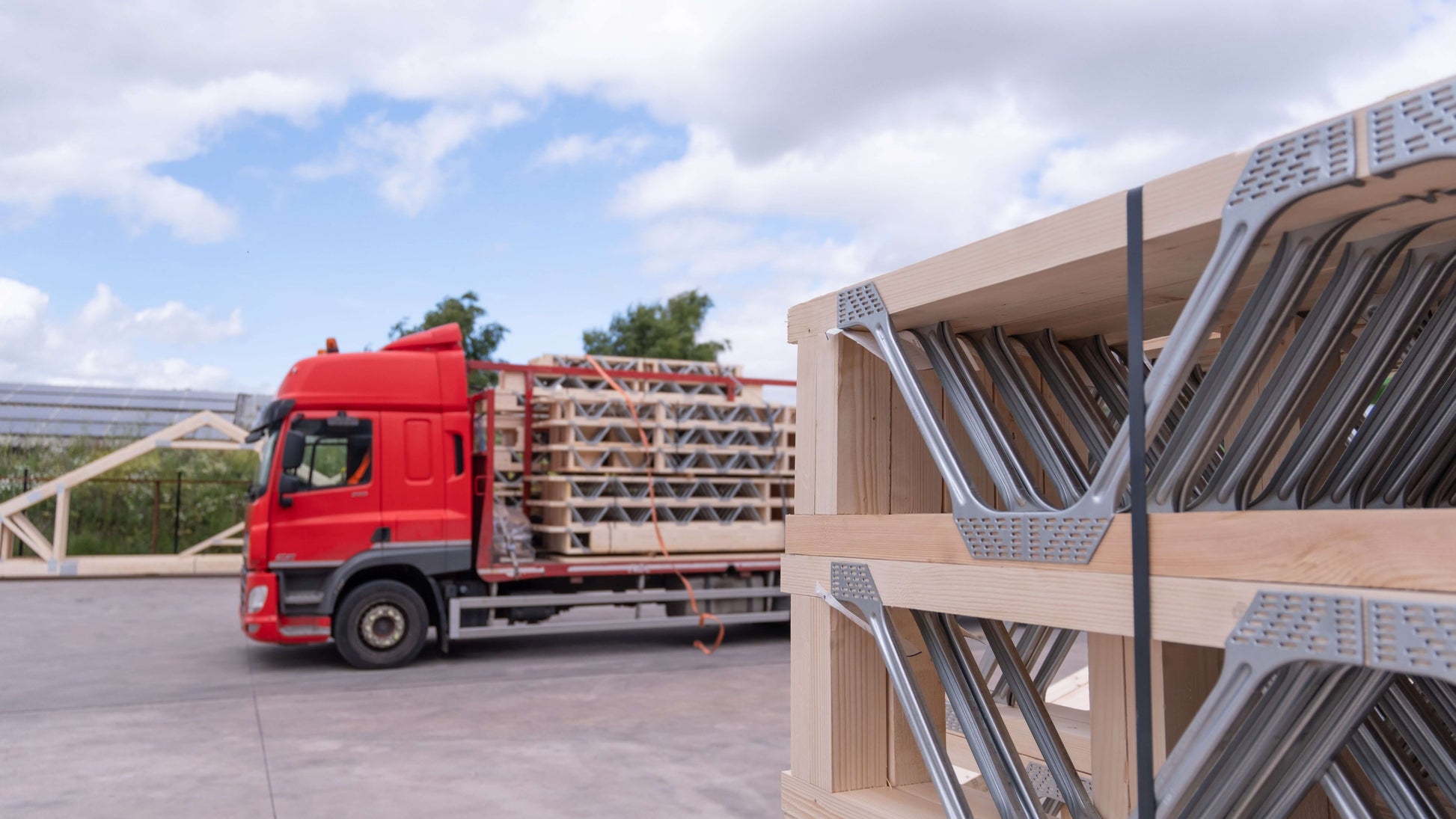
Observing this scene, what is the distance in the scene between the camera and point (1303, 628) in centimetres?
143

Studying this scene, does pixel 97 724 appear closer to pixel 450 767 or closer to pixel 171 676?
pixel 171 676

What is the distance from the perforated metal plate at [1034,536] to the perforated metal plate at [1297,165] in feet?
1.81

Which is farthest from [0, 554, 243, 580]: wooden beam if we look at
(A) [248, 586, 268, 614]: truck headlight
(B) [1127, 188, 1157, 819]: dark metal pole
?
(B) [1127, 188, 1157, 819]: dark metal pole

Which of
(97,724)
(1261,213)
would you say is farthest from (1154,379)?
(97,724)

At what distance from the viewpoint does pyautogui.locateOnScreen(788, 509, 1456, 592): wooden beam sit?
1322mm

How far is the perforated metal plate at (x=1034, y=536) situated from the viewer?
5.83ft

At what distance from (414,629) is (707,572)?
3221mm

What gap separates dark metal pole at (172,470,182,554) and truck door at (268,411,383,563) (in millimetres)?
14408

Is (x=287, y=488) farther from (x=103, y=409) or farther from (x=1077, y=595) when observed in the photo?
(x=103, y=409)

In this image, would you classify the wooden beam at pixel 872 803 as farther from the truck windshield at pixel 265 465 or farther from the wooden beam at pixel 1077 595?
the truck windshield at pixel 265 465

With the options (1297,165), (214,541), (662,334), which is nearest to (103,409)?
(214,541)

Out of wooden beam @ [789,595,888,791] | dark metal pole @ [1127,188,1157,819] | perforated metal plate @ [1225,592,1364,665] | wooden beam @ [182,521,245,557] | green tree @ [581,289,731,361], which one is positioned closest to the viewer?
perforated metal plate @ [1225,592,1364,665]

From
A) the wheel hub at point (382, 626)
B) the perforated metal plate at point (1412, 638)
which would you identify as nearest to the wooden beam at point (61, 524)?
the wheel hub at point (382, 626)

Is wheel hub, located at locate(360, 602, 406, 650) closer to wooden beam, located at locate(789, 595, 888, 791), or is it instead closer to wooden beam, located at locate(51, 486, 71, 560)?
→ wooden beam, located at locate(789, 595, 888, 791)
